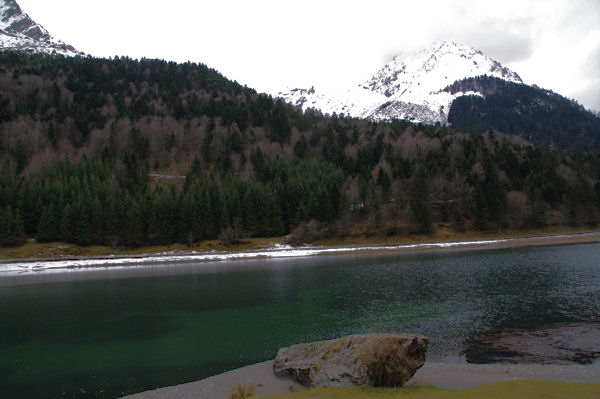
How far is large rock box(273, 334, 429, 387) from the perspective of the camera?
1191cm

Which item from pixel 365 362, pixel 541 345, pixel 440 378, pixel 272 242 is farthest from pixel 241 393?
pixel 272 242

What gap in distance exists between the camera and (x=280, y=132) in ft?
565

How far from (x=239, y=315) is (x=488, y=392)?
22.1 meters

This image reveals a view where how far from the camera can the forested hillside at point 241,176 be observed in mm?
94688

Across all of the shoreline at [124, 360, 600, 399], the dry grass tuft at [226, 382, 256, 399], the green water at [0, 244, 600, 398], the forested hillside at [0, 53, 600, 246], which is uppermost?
the forested hillside at [0, 53, 600, 246]

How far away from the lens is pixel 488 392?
10.2 meters

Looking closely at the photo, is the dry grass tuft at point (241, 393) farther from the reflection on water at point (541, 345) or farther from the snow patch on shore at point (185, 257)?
the snow patch on shore at point (185, 257)

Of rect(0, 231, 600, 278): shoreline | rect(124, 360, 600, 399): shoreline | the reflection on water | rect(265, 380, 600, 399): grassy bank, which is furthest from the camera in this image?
rect(0, 231, 600, 278): shoreline

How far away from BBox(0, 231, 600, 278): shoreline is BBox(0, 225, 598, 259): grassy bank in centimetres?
303

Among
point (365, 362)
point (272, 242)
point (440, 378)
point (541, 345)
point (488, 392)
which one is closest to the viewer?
point (488, 392)

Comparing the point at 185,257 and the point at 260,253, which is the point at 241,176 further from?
the point at 185,257

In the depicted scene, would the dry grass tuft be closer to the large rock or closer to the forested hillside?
the large rock

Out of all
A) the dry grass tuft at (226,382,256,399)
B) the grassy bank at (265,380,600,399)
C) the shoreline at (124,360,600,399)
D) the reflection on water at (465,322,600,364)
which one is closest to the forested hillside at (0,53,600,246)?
the reflection on water at (465,322,600,364)

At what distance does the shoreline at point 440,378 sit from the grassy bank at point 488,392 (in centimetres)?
276
